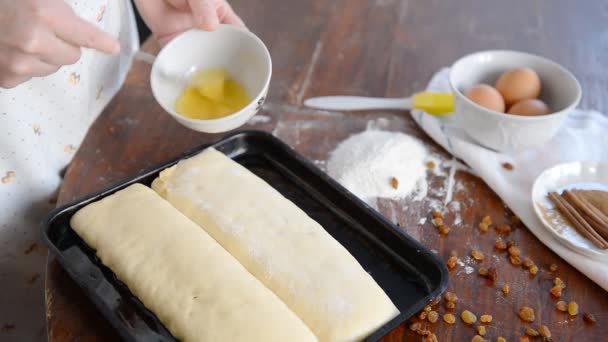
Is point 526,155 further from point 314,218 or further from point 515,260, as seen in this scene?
point 314,218

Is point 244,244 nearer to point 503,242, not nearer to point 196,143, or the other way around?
point 196,143

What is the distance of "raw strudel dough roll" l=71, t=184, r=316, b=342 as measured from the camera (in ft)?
2.79

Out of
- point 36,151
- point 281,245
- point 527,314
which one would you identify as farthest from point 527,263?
point 36,151

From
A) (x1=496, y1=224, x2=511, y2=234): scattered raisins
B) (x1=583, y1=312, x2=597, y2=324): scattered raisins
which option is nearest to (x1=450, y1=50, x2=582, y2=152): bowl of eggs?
(x1=496, y1=224, x2=511, y2=234): scattered raisins

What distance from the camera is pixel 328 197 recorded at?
45.6 inches

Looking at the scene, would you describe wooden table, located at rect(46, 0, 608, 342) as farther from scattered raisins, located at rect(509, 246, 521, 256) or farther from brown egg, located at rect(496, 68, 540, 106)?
brown egg, located at rect(496, 68, 540, 106)

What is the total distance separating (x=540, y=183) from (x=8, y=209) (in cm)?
117

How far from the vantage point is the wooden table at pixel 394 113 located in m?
0.97

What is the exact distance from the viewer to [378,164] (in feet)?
4.09

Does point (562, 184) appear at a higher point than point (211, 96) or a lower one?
lower

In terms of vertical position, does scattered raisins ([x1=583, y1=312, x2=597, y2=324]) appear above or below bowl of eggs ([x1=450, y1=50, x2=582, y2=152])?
below

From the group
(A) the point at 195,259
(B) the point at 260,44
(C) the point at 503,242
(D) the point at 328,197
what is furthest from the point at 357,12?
(A) the point at 195,259

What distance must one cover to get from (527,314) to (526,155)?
0.48 metres

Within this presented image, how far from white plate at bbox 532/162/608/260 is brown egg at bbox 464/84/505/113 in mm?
190
